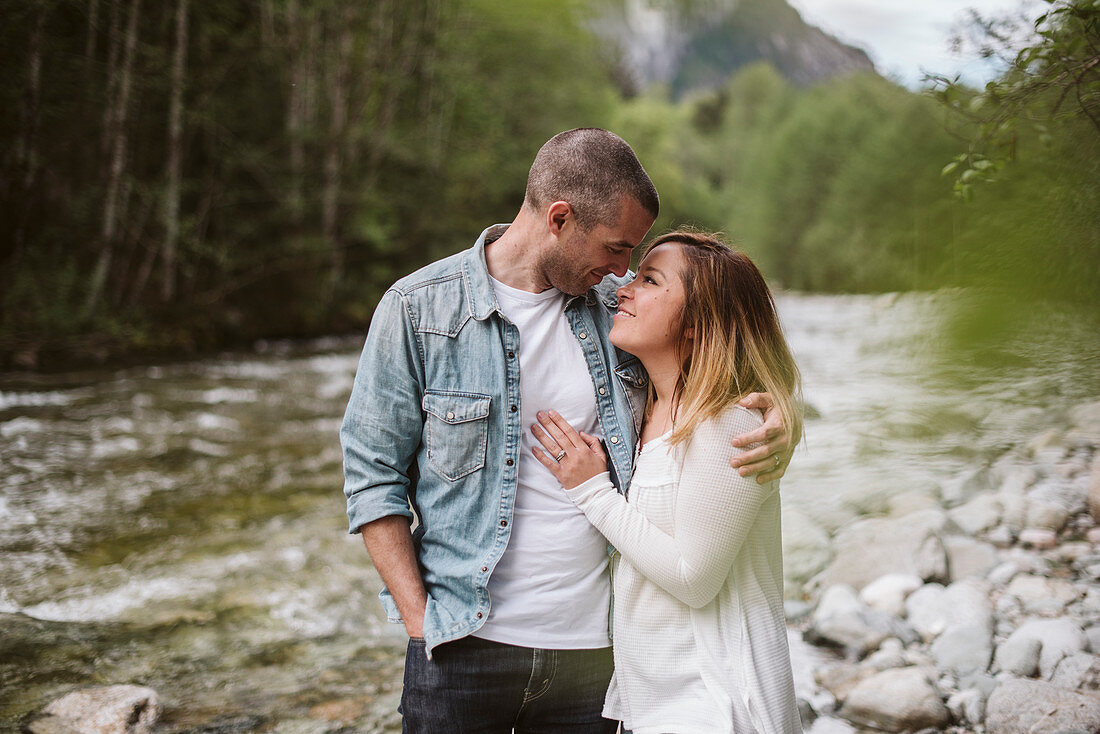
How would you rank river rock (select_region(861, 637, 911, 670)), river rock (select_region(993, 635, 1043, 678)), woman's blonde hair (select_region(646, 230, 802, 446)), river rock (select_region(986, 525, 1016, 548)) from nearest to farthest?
woman's blonde hair (select_region(646, 230, 802, 446)) → river rock (select_region(993, 635, 1043, 678)) → river rock (select_region(861, 637, 911, 670)) → river rock (select_region(986, 525, 1016, 548))

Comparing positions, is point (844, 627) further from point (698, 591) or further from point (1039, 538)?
point (698, 591)

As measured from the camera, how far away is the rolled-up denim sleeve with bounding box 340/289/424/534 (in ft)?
6.60

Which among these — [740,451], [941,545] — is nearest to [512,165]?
[941,545]

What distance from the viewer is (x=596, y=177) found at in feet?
6.94

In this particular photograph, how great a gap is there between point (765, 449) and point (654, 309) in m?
0.46

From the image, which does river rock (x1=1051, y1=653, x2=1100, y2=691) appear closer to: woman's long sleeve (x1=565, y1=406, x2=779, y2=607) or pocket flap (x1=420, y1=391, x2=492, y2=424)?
woman's long sleeve (x1=565, y1=406, x2=779, y2=607)

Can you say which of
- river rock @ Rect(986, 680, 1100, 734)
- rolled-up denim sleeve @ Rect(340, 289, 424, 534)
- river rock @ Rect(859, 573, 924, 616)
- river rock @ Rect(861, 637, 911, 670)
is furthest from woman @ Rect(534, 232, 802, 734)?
river rock @ Rect(859, 573, 924, 616)

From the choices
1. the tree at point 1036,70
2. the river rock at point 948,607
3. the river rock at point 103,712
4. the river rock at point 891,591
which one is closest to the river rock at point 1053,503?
the river rock at point 948,607

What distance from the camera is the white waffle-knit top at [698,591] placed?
72.7 inches

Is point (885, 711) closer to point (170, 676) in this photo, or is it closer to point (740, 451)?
point (740, 451)

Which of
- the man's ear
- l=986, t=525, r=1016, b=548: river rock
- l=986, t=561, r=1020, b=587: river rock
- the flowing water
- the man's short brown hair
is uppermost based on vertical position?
the man's short brown hair

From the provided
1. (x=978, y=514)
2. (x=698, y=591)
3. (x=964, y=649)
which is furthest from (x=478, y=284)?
(x=978, y=514)

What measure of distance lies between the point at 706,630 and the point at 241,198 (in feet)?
51.3

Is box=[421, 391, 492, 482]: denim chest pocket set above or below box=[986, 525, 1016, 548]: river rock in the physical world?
above
